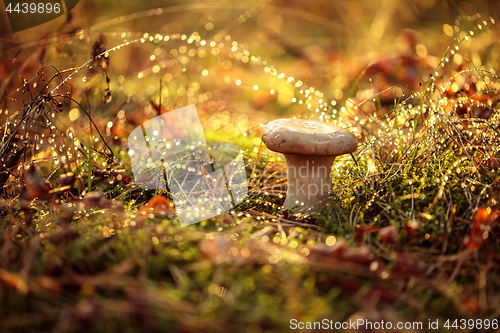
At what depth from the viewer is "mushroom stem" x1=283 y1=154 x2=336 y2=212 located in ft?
7.16

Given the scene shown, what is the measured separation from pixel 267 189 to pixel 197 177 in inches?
22.2

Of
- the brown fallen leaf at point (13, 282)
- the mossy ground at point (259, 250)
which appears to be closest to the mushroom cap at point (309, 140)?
the mossy ground at point (259, 250)

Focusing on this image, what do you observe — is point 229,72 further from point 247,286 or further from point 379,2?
point 247,286

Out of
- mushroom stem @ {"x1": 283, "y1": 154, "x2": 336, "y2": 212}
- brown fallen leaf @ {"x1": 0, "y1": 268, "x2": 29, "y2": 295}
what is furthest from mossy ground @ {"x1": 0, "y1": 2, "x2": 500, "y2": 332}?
mushroom stem @ {"x1": 283, "y1": 154, "x2": 336, "y2": 212}

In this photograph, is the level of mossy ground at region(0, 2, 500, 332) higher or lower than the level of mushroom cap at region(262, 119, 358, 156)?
lower

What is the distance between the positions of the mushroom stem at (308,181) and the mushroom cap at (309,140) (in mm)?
223

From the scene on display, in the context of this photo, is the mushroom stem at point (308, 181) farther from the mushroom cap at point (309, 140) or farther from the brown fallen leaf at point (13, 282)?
the brown fallen leaf at point (13, 282)

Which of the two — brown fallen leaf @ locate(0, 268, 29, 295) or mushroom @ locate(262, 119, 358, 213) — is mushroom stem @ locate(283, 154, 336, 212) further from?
brown fallen leaf @ locate(0, 268, 29, 295)

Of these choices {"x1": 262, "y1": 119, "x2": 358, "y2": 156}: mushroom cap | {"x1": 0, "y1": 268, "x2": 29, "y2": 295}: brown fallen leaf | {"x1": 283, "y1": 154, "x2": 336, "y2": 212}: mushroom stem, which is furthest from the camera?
{"x1": 283, "y1": 154, "x2": 336, "y2": 212}: mushroom stem

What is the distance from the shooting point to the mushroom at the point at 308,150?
6.26 ft

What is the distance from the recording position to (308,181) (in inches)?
87.9

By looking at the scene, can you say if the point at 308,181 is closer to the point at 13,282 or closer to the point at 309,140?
the point at 309,140

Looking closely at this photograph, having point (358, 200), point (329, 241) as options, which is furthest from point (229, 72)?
point (329, 241)

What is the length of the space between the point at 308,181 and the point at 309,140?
43 centimetres
